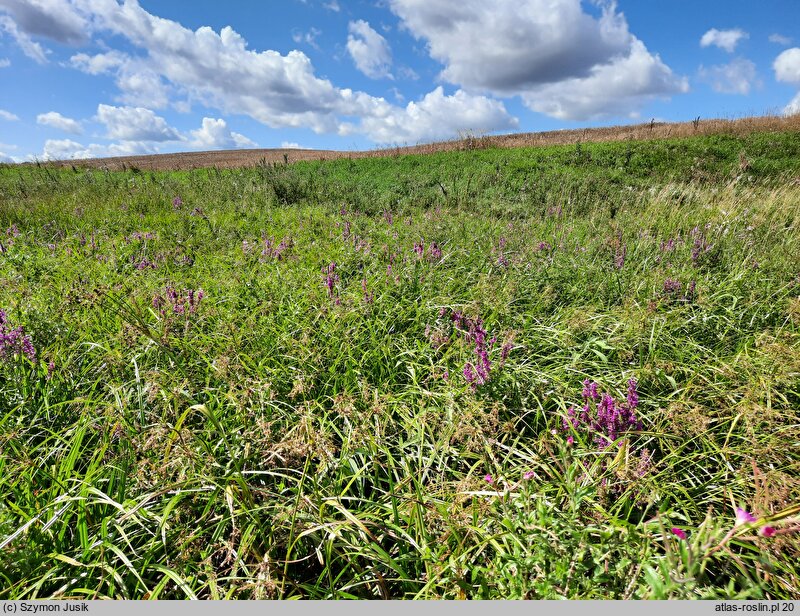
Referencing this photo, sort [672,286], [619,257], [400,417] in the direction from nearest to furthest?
[400,417] < [672,286] < [619,257]

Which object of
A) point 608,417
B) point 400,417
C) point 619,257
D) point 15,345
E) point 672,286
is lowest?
point 400,417

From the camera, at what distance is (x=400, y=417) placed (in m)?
2.36

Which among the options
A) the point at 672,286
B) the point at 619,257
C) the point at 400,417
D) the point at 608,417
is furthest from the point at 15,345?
the point at 619,257

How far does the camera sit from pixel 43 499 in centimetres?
168

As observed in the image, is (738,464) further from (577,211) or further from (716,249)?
(577,211)

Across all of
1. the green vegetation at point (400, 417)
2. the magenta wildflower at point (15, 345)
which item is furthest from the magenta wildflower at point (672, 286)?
the magenta wildflower at point (15, 345)

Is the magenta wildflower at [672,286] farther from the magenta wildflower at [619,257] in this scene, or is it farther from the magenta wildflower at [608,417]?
the magenta wildflower at [608,417]

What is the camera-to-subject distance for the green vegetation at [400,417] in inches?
55.9

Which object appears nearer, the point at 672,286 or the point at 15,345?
the point at 15,345

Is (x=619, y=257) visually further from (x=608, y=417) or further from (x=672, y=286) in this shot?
(x=608, y=417)

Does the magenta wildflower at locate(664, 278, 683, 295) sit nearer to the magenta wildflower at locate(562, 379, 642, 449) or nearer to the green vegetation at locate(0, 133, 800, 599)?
the green vegetation at locate(0, 133, 800, 599)

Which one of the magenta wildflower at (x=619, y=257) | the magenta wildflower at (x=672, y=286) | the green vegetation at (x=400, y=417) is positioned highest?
the magenta wildflower at (x=619, y=257)

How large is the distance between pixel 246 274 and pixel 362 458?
266cm

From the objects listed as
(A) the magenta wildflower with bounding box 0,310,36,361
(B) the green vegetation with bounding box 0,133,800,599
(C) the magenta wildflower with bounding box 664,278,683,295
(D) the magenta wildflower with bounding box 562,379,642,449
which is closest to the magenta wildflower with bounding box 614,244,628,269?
(B) the green vegetation with bounding box 0,133,800,599
